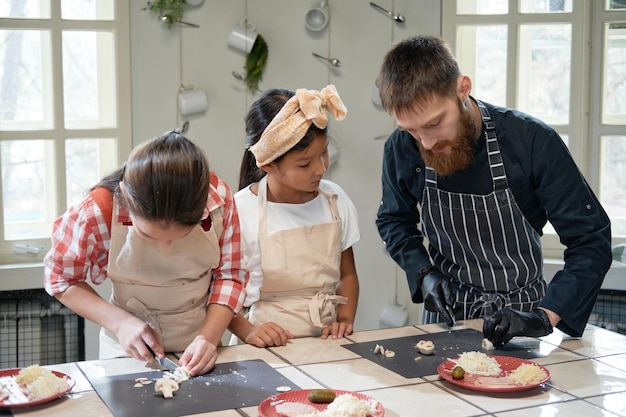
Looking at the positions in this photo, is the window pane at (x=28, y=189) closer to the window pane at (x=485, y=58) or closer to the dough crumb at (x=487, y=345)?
the window pane at (x=485, y=58)

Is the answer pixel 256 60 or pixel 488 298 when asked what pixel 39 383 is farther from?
pixel 256 60

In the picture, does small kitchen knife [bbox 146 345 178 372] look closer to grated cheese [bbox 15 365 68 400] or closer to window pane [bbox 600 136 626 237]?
grated cheese [bbox 15 365 68 400]

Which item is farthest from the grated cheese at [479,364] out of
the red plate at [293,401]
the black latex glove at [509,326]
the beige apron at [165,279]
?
the beige apron at [165,279]

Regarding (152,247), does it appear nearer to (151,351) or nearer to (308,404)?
(151,351)

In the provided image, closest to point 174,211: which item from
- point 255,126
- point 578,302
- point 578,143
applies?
point 255,126

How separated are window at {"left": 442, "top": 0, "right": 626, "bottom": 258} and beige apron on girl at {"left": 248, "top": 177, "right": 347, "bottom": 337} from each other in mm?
1581

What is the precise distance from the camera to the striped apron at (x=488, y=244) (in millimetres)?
Result: 2109

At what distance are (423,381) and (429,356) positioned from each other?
17 centimetres

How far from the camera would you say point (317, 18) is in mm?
3539

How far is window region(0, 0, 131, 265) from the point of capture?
11.0ft

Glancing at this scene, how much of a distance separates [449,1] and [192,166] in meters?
2.18

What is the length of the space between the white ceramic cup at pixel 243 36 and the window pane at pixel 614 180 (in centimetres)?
157

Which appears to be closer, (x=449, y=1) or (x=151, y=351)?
(x=151, y=351)

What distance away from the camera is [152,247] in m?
1.86
